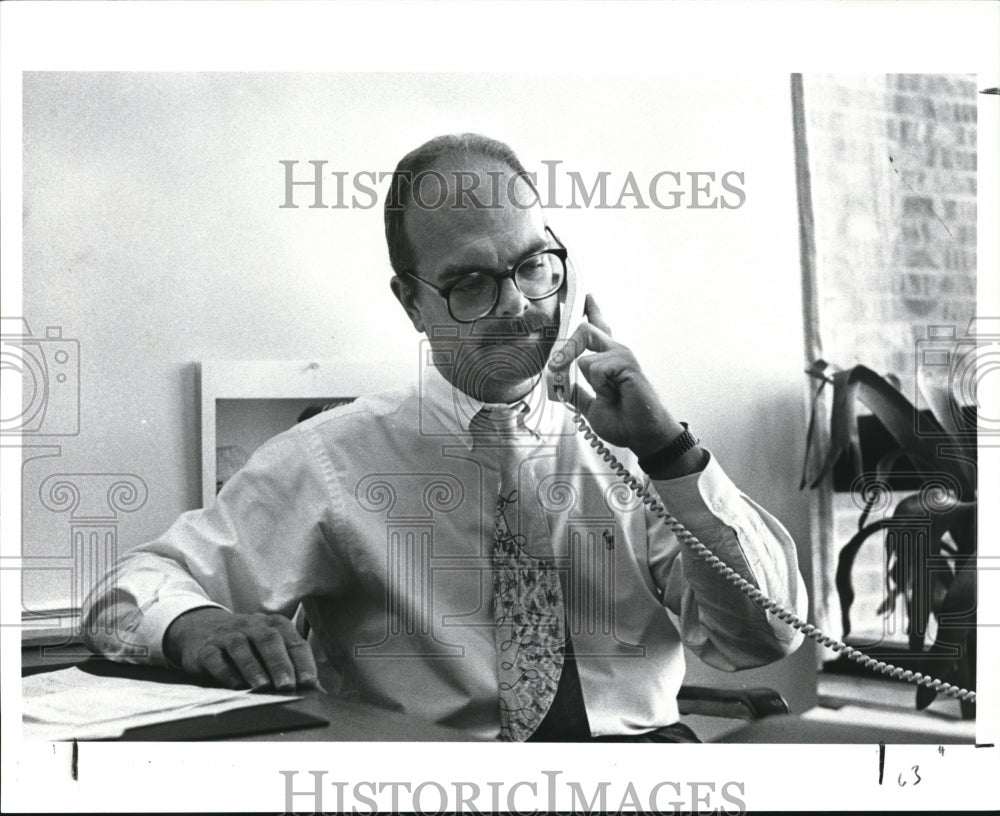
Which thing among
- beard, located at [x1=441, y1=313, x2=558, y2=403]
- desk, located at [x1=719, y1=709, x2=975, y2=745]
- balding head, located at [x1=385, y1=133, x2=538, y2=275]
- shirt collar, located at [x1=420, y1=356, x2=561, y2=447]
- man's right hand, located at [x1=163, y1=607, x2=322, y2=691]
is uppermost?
balding head, located at [x1=385, y1=133, x2=538, y2=275]

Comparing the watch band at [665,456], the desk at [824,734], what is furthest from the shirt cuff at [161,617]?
the desk at [824,734]

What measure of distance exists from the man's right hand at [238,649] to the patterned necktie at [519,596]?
0.42m

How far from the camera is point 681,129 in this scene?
2.60 m

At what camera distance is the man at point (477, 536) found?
8.39 ft

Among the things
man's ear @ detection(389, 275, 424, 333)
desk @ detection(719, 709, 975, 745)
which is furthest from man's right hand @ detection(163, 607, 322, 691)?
desk @ detection(719, 709, 975, 745)

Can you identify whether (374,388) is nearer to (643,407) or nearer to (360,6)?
(643,407)

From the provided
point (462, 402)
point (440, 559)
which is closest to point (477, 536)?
point (440, 559)

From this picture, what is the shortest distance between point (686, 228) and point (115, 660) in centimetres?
151

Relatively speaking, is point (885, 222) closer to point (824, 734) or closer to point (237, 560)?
point (824, 734)

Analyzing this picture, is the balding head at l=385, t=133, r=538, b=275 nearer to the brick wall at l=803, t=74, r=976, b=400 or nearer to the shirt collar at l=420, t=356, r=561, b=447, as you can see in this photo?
the shirt collar at l=420, t=356, r=561, b=447

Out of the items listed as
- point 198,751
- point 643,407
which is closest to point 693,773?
point 643,407

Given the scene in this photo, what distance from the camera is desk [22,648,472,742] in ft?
8.45

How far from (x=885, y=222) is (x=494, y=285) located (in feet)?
2.80

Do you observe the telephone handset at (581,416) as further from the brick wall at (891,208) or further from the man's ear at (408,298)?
the brick wall at (891,208)
